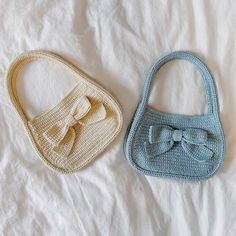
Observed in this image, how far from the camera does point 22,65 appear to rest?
0.72 m

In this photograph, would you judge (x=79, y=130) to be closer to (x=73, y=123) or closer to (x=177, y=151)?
(x=73, y=123)

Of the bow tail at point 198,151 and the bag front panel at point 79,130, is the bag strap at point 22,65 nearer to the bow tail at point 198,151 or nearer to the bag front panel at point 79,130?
the bag front panel at point 79,130

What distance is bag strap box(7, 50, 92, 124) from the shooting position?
27.7 inches

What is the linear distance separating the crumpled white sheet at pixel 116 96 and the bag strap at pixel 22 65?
14 mm

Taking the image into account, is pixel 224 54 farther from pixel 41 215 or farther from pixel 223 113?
pixel 41 215

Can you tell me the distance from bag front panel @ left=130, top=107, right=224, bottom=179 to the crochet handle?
34 millimetres

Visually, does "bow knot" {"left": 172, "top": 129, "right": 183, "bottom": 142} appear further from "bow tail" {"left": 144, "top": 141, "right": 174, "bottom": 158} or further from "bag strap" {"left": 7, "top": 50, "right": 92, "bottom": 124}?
"bag strap" {"left": 7, "top": 50, "right": 92, "bottom": 124}

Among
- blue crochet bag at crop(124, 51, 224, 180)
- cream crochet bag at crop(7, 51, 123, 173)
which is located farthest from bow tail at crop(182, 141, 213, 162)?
cream crochet bag at crop(7, 51, 123, 173)

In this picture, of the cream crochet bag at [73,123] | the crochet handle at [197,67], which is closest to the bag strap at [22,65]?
the cream crochet bag at [73,123]

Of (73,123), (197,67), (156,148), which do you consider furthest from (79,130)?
(197,67)

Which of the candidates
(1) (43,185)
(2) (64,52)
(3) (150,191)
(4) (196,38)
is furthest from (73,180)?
(4) (196,38)

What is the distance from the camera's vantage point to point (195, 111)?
2.51 ft

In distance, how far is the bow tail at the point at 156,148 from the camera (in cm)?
75

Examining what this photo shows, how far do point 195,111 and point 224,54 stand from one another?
0.44 ft
